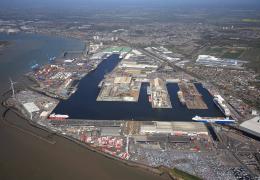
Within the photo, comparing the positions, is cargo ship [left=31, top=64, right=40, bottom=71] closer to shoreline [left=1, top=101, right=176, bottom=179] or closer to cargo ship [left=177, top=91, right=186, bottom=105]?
shoreline [left=1, top=101, right=176, bottom=179]

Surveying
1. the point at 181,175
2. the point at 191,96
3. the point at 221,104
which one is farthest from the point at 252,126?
the point at 181,175

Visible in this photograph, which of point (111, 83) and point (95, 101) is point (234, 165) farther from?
point (111, 83)

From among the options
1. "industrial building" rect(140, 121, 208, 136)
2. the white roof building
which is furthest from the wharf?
the white roof building

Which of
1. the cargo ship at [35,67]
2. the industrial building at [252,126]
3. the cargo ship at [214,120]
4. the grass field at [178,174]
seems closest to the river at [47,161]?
the grass field at [178,174]

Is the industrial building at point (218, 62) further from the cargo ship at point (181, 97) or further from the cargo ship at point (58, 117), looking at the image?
the cargo ship at point (58, 117)

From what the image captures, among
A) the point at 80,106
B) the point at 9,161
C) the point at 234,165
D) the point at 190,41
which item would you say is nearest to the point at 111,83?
the point at 80,106

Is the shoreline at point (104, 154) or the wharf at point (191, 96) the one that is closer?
the shoreline at point (104, 154)

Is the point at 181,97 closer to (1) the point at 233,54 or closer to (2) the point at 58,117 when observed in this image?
(2) the point at 58,117

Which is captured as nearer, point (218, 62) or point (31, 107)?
point (31, 107)
